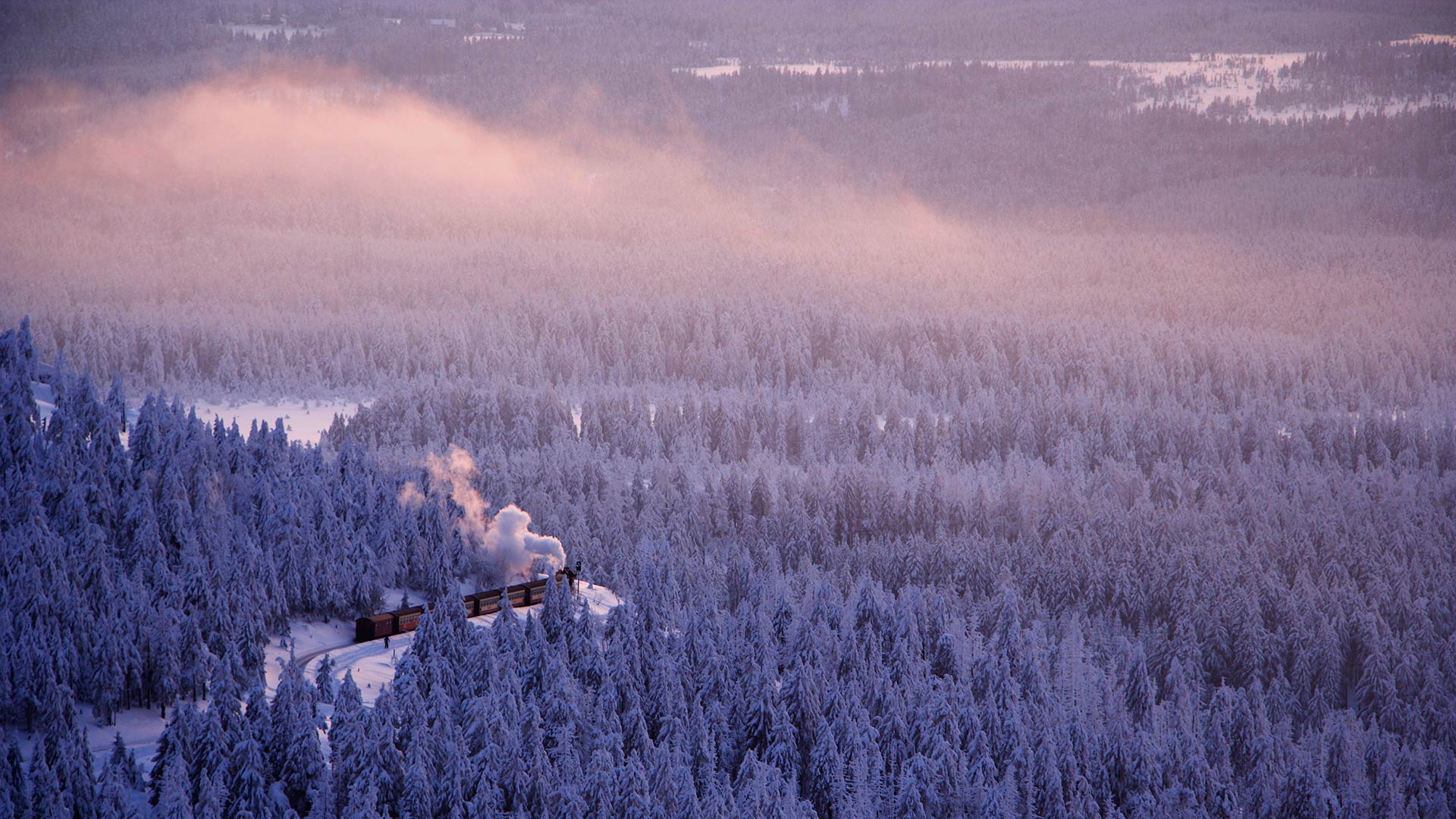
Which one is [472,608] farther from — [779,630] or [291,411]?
[291,411]

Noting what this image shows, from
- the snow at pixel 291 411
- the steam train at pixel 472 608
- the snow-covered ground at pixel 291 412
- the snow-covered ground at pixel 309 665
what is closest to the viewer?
the snow-covered ground at pixel 309 665

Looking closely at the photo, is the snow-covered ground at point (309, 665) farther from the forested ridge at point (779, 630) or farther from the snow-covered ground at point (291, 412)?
the snow-covered ground at point (291, 412)

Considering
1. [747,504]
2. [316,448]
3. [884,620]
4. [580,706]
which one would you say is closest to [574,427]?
[747,504]

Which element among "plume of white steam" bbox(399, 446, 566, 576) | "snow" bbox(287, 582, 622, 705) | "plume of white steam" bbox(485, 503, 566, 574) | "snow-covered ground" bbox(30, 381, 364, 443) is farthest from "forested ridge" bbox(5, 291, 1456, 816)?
"snow-covered ground" bbox(30, 381, 364, 443)

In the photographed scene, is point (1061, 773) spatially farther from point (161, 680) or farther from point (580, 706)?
point (161, 680)

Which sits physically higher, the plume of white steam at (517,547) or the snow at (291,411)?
the plume of white steam at (517,547)

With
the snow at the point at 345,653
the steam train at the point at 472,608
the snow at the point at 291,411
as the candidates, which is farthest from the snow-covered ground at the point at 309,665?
the snow at the point at 291,411
